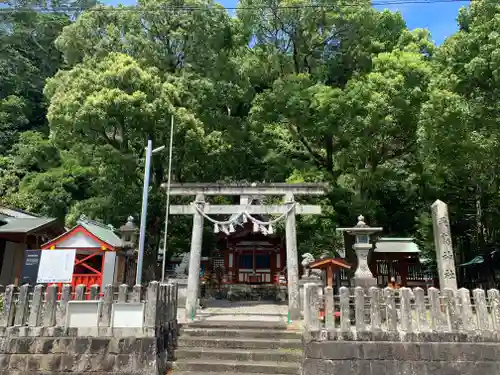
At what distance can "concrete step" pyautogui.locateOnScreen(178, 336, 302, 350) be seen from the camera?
368 inches

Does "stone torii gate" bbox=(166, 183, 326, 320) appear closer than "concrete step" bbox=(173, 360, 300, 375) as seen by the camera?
No

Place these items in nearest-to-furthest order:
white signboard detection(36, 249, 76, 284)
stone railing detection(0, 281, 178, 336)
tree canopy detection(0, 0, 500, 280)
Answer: stone railing detection(0, 281, 178, 336) → white signboard detection(36, 249, 76, 284) → tree canopy detection(0, 0, 500, 280)

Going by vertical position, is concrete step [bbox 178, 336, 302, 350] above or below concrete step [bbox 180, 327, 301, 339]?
below

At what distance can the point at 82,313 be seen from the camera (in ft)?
28.4

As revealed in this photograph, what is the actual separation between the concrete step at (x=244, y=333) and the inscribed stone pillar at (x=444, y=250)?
5048 millimetres

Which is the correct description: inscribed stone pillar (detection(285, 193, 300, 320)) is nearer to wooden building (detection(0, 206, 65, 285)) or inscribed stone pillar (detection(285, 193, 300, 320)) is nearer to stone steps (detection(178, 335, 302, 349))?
stone steps (detection(178, 335, 302, 349))

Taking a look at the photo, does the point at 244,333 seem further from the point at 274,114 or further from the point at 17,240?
the point at 274,114

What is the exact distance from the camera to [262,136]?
63.2 feet

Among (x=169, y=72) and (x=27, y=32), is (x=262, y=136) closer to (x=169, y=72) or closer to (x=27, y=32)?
(x=169, y=72)

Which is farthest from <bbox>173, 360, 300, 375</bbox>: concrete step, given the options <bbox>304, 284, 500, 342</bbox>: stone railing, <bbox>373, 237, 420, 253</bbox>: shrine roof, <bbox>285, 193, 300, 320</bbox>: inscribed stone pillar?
<bbox>373, 237, 420, 253</bbox>: shrine roof

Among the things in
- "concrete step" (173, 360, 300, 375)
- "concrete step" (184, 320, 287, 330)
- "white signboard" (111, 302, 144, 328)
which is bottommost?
"concrete step" (173, 360, 300, 375)

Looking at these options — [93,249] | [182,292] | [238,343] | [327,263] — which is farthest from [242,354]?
[182,292]

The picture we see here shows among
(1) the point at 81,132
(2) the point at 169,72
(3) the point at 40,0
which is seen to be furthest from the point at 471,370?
(3) the point at 40,0

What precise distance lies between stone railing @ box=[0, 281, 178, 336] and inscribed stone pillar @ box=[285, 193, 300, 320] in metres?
4.88
